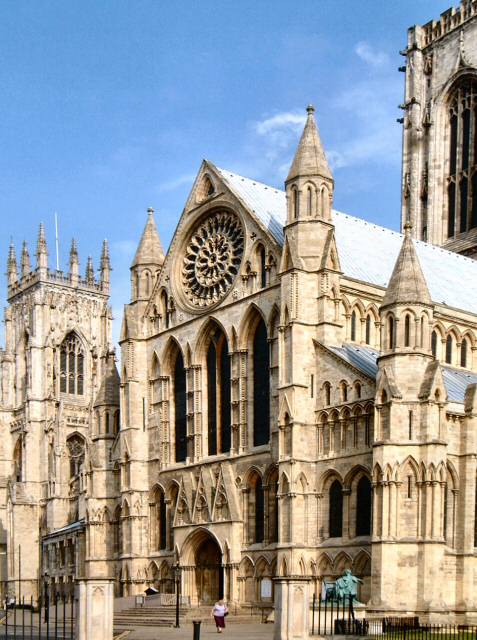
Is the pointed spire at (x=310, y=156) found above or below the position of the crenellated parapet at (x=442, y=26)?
below

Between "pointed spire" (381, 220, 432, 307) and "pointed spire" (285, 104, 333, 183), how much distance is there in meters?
6.67

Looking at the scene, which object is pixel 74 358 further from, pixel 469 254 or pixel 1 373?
pixel 469 254

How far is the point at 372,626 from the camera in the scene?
38.1m

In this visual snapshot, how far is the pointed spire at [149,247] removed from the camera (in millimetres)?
59688

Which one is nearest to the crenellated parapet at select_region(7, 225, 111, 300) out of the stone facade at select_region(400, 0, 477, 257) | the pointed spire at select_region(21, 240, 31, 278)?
the pointed spire at select_region(21, 240, 31, 278)

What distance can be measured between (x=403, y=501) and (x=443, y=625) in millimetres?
4657

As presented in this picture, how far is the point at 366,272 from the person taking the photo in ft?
176

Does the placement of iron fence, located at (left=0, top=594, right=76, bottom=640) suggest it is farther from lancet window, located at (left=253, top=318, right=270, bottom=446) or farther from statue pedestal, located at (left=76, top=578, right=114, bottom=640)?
lancet window, located at (left=253, top=318, right=270, bottom=446)

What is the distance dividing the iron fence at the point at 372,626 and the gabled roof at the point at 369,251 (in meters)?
17.7

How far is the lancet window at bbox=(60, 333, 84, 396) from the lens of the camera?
105 meters

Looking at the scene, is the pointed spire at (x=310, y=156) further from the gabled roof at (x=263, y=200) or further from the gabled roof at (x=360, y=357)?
the gabled roof at (x=360, y=357)

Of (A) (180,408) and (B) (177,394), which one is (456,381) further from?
(B) (177,394)

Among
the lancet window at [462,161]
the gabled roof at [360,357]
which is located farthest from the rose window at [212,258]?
the lancet window at [462,161]

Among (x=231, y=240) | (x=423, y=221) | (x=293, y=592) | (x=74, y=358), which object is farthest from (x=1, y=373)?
(x=293, y=592)
